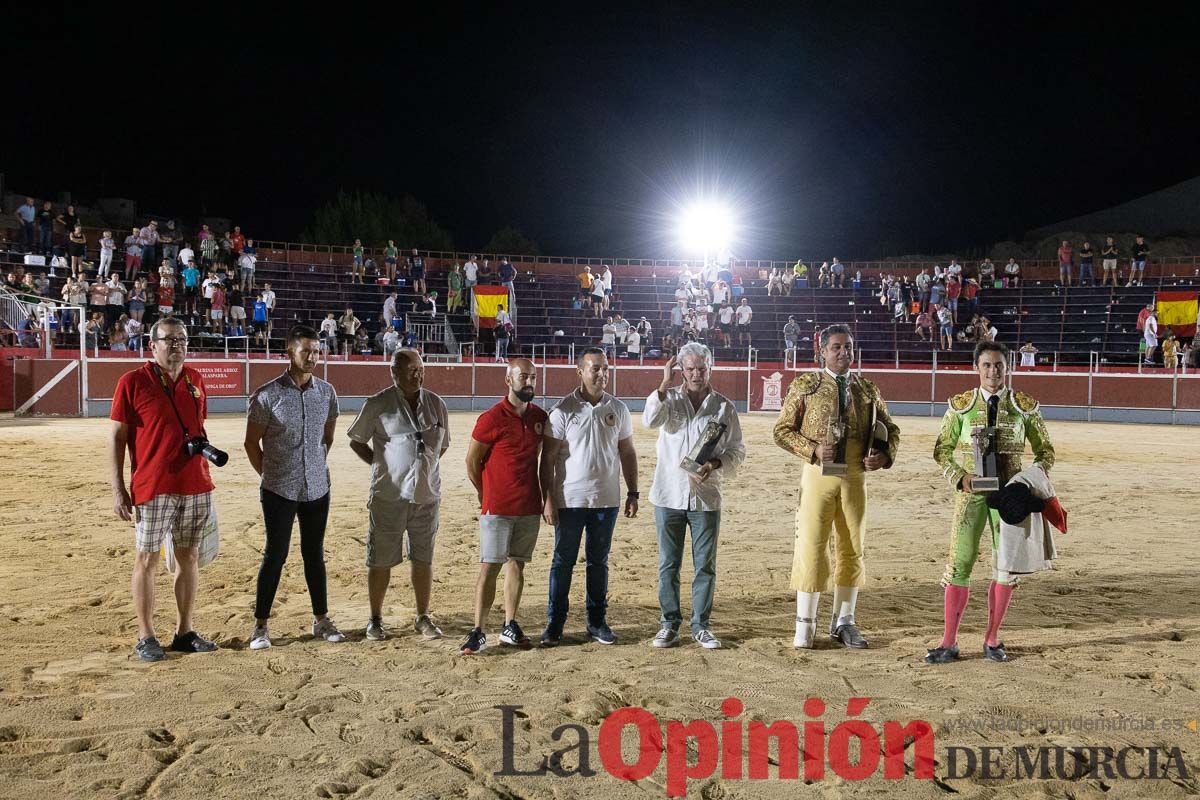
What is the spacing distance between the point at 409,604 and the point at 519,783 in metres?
2.63

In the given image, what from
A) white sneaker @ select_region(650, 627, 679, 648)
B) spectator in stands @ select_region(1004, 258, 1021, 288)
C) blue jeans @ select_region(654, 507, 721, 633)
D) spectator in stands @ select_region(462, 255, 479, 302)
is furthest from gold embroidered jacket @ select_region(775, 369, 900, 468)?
spectator in stands @ select_region(1004, 258, 1021, 288)

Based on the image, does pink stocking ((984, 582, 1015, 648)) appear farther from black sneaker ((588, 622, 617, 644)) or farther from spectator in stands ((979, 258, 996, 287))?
spectator in stands ((979, 258, 996, 287))

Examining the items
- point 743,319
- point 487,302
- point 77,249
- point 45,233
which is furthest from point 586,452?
point 487,302

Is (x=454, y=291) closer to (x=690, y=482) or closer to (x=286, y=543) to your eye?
(x=286, y=543)

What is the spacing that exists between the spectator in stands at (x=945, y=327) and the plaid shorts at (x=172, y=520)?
25.4m

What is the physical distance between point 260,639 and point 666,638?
2190mm

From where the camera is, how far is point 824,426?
16.6 feet

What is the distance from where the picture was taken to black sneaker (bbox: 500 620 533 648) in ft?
16.1

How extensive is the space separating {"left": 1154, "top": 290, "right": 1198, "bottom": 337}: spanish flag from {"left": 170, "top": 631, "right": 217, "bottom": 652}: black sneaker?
28278 millimetres

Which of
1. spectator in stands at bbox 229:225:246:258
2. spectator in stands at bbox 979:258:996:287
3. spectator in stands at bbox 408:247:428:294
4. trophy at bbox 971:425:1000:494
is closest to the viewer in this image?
trophy at bbox 971:425:1000:494

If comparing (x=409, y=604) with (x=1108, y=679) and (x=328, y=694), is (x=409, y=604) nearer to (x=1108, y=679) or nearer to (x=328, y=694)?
(x=328, y=694)

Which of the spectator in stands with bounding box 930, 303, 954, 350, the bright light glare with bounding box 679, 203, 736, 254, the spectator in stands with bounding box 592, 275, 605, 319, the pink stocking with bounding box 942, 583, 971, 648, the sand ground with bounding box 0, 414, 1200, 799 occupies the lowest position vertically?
the sand ground with bounding box 0, 414, 1200, 799

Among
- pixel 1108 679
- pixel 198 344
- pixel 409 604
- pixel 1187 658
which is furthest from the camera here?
pixel 198 344

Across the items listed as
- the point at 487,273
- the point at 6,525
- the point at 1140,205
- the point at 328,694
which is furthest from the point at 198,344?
the point at 1140,205
